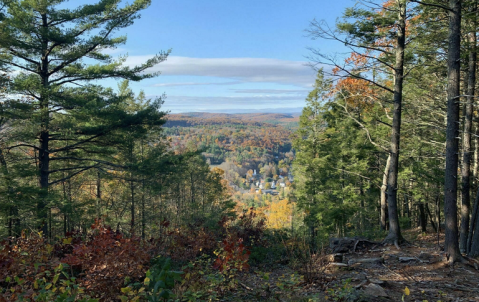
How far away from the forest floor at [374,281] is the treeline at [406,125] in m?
0.63

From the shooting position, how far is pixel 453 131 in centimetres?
554

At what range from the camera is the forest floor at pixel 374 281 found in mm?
3974

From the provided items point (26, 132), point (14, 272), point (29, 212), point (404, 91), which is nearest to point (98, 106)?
point (26, 132)

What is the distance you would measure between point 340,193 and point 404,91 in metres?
5.65

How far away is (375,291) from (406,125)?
30.0ft

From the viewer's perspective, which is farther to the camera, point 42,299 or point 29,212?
point 29,212

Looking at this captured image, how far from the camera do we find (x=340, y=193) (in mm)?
14703

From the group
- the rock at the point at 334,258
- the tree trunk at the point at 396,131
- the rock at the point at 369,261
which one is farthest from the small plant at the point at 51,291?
the tree trunk at the point at 396,131

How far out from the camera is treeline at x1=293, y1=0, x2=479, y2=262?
18.7 feet

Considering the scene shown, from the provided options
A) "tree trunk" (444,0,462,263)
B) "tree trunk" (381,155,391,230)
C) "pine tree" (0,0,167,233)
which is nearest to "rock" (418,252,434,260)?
"tree trunk" (444,0,462,263)

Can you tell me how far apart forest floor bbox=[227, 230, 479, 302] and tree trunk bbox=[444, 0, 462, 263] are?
452mm

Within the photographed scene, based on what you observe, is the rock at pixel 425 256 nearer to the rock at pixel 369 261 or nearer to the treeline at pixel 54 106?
the rock at pixel 369 261

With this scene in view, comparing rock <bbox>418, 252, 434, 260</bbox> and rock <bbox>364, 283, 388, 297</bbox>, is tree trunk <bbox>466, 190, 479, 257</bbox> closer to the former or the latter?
rock <bbox>418, 252, 434, 260</bbox>

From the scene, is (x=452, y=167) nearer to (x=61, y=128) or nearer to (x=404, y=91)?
(x=404, y=91)
